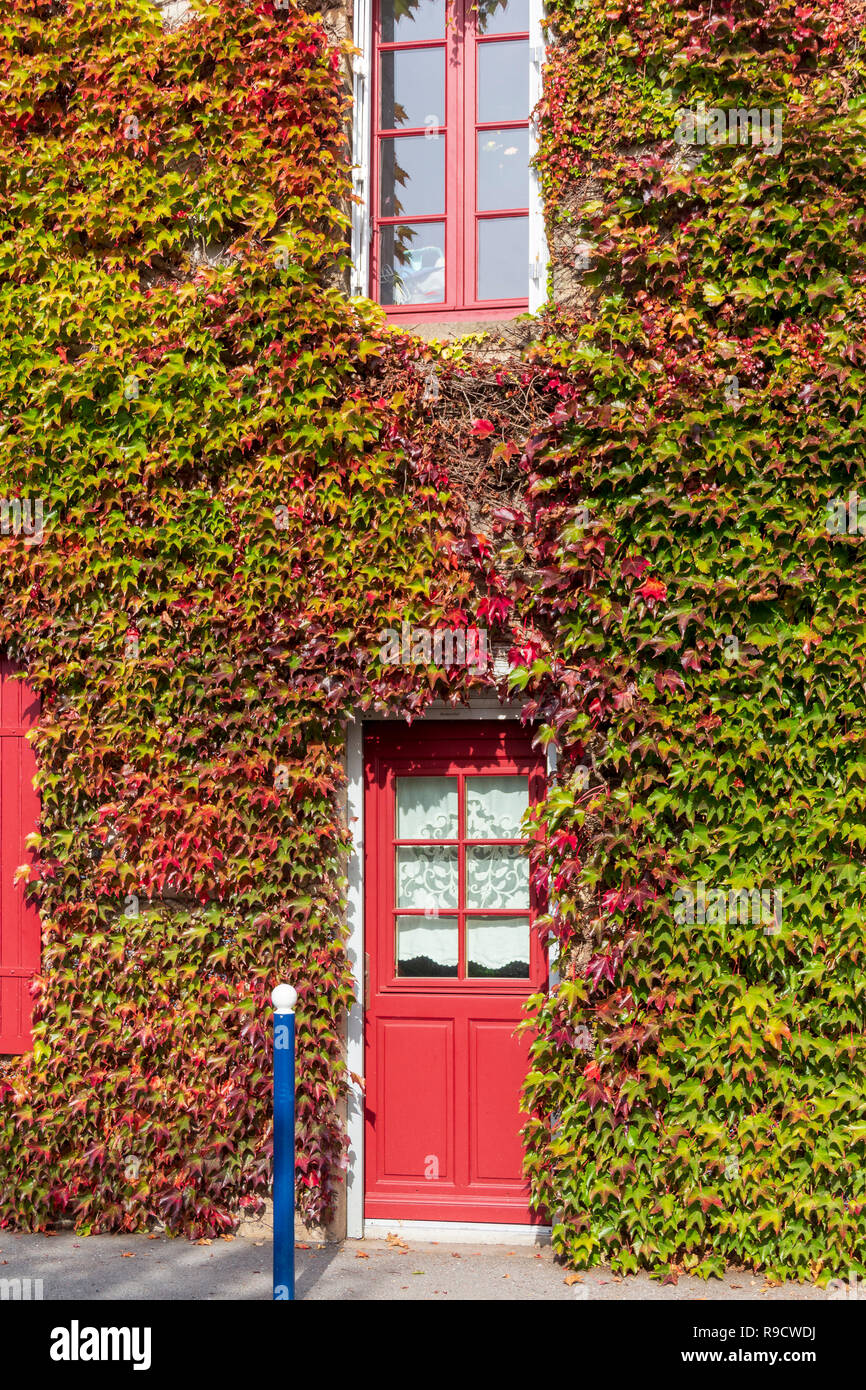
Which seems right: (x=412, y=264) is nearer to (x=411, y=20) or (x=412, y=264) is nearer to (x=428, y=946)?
(x=411, y=20)

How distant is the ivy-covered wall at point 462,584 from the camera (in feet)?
16.8

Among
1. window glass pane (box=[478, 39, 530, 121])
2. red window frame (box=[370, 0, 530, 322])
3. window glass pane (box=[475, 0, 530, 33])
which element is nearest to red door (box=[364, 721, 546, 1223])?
red window frame (box=[370, 0, 530, 322])

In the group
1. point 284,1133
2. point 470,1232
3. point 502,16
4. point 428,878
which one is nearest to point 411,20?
point 502,16

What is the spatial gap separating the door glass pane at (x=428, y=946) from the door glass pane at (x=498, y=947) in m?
0.09

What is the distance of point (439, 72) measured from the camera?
19.4 ft

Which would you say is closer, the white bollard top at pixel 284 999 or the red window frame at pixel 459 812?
the white bollard top at pixel 284 999

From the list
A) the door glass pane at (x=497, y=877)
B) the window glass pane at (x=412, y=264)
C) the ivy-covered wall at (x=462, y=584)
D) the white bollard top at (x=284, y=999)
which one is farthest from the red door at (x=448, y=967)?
the window glass pane at (x=412, y=264)

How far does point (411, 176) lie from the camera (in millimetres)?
5992

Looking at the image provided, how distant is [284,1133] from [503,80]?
485cm

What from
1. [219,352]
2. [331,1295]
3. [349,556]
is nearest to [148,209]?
[219,352]

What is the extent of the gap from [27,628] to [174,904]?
1.54 metres

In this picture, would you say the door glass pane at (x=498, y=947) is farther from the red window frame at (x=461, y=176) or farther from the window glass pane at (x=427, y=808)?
the red window frame at (x=461, y=176)

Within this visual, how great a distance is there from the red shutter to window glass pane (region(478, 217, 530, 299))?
302 cm

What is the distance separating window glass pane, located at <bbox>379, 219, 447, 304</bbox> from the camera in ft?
19.4
